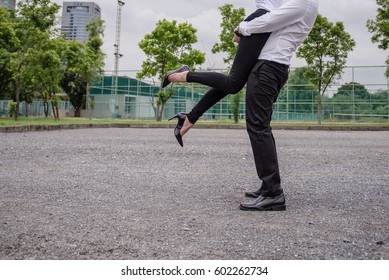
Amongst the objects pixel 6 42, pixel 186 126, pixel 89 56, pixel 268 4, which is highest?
pixel 89 56

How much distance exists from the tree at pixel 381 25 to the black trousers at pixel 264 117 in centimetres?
2218

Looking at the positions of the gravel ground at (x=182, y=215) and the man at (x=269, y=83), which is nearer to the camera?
the gravel ground at (x=182, y=215)

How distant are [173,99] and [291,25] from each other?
35.3 meters

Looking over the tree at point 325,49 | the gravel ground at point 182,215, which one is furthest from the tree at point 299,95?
the gravel ground at point 182,215

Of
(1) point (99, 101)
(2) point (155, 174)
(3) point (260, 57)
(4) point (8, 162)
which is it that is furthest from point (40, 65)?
(1) point (99, 101)

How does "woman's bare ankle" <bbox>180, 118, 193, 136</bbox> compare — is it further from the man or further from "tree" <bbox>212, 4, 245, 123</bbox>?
"tree" <bbox>212, 4, 245, 123</bbox>

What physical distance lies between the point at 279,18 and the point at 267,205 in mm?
1211

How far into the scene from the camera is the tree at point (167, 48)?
29344mm

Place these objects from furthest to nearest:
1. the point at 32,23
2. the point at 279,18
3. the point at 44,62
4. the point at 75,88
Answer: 1. the point at 75,88
2. the point at 44,62
3. the point at 32,23
4. the point at 279,18

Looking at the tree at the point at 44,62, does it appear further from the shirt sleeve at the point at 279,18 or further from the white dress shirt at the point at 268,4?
the shirt sleeve at the point at 279,18

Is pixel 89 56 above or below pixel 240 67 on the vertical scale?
above

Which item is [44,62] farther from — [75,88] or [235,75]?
[75,88]

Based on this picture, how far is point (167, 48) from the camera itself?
97.8ft

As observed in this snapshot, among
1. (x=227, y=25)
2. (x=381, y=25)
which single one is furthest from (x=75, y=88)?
(x=381, y=25)
